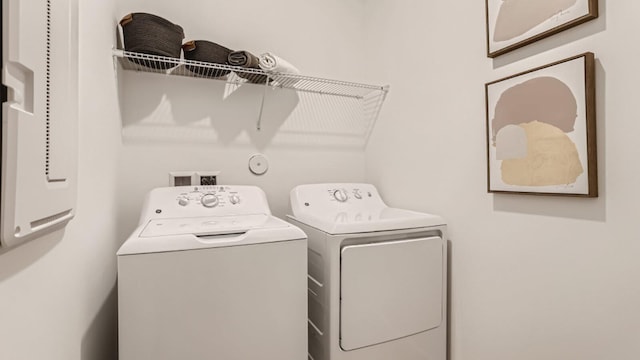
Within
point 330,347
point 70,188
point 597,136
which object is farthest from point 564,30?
point 70,188

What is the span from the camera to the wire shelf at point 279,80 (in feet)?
5.02

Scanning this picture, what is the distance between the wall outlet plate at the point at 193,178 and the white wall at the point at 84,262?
28cm

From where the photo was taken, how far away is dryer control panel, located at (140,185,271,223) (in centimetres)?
146

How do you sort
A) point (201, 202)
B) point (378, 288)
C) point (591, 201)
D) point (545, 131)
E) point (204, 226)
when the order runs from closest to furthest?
point (591, 201) → point (545, 131) → point (204, 226) → point (378, 288) → point (201, 202)

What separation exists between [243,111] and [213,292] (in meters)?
1.17

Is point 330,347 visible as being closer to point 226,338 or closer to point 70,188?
point 226,338

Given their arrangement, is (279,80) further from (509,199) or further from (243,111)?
(509,199)

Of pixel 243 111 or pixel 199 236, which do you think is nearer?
pixel 199 236

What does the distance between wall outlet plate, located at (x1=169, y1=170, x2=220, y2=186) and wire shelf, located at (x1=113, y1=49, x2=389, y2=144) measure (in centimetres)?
43

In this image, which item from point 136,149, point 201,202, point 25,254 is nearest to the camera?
point 25,254

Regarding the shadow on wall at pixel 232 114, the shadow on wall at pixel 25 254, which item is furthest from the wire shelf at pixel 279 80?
the shadow on wall at pixel 25 254

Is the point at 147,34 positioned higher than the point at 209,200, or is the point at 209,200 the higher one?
the point at 147,34

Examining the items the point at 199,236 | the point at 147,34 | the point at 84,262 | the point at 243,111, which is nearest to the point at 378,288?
the point at 199,236

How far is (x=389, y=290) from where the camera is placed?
1332 millimetres
